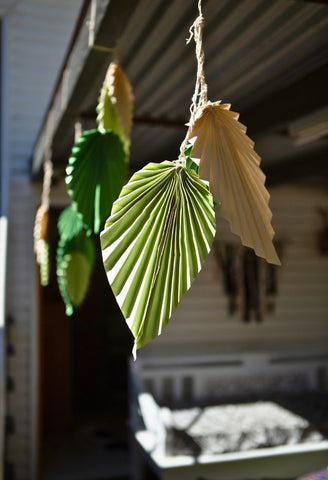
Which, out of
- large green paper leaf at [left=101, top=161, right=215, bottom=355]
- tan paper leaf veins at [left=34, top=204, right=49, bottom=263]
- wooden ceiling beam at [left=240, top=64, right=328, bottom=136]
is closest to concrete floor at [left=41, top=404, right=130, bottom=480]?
tan paper leaf veins at [left=34, top=204, right=49, bottom=263]

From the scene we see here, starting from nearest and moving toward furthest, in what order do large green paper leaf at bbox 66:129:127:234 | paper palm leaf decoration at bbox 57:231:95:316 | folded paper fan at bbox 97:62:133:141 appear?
1. large green paper leaf at bbox 66:129:127:234
2. folded paper fan at bbox 97:62:133:141
3. paper palm leaf decoration at bbox 57:231:95:316

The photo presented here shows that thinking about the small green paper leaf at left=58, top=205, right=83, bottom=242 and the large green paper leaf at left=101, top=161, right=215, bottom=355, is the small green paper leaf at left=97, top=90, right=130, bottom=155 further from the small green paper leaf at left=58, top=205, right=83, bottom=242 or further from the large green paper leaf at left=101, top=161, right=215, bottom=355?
the large green paper leaf at left=101, top=161, right=215, bottom=355

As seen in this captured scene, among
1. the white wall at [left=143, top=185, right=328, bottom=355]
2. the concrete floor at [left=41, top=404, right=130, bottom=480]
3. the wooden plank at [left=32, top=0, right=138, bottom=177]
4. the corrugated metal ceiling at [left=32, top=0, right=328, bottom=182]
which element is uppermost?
the corrugated metal ceiling at [left=32, top=0, right=328, bottom=182]

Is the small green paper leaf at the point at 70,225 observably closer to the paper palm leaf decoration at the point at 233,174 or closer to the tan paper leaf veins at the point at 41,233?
the tan paper leaf veins at the point at 41,233

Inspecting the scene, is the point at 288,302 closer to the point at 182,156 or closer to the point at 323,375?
the point at 323,375

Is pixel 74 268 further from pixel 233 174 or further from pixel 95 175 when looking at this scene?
pixel 233 174
